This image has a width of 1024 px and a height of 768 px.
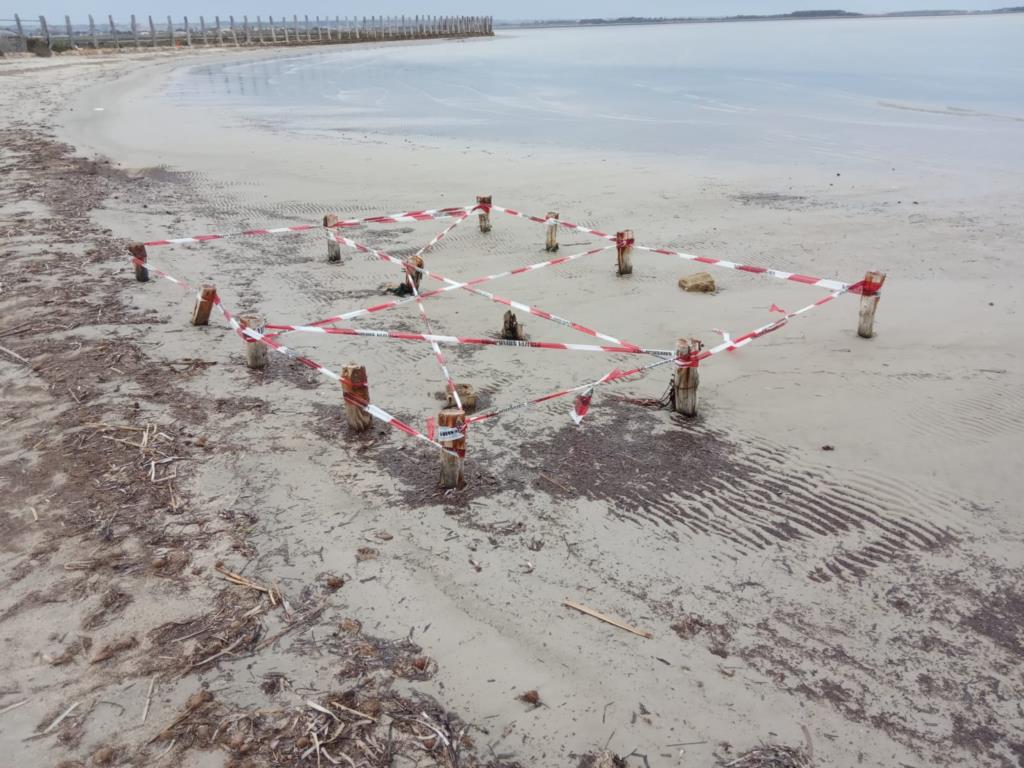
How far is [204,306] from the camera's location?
25.0 feet

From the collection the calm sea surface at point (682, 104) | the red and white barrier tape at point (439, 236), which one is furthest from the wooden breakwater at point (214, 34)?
the red and white barrier tape at point (439, 236)

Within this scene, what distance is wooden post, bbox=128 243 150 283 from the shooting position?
28.7ft

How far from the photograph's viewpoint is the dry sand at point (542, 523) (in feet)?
11.1

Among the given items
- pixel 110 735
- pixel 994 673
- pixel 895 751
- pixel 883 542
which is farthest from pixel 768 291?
pixel 110 735

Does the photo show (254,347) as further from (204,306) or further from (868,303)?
(868,303)

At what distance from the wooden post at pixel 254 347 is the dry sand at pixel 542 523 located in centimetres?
13

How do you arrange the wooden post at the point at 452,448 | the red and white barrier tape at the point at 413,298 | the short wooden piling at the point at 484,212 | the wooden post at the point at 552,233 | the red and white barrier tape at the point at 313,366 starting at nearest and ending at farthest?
the wooden post at the point at 452,448, the red and white barrier tape at the point at 313,366, the red and white barrier tape at the point at 413,298, the wooden post at the point at 552,233, the short wooden piling at the point at 484,212

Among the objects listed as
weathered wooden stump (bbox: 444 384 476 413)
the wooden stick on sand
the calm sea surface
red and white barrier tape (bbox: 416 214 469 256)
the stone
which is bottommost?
the wooden stick on sand

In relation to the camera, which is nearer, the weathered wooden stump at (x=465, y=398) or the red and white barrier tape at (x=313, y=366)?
the red and white barrier tape at (x=313, y=366)

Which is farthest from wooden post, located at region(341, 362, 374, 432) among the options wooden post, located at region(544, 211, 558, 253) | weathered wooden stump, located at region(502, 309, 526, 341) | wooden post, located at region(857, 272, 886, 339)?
wooden post, located at region(544, 211, 558, 253)

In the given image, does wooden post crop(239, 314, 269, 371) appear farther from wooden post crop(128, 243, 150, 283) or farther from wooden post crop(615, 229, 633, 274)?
wooden post crop(615, 229, 633, 274)

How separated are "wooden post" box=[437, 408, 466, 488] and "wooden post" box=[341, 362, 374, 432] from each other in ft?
2.99

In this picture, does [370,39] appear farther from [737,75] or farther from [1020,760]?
[1020,760]

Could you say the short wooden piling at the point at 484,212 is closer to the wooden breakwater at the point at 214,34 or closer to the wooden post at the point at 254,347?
the wooden post at the point at 254,347
